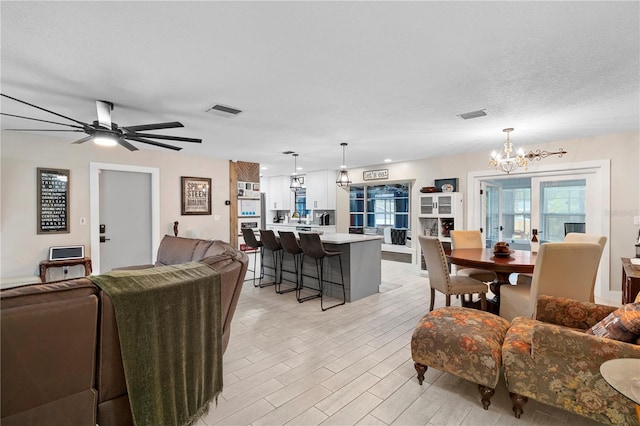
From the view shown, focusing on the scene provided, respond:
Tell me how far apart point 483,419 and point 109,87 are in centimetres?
385

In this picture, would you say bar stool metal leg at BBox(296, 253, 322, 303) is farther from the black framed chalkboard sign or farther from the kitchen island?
the black framed chalkboard sign

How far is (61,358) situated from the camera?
1.25 m

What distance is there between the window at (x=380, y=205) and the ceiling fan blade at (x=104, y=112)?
5832mm

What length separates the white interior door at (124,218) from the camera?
5.01 metres

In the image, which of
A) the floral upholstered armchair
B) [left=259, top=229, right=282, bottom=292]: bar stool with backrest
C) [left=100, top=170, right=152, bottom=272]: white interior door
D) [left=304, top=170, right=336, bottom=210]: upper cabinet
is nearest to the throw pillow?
the floral upholstered armchair

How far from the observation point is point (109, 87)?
Result: 8.73ft

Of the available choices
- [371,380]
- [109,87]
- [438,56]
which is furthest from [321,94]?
[371,380]

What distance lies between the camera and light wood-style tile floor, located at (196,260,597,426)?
6.27 ft

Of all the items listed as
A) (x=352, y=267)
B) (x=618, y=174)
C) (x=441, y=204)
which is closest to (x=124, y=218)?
(x=352, y=267)

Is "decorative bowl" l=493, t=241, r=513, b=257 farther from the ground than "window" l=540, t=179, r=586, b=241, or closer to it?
closer to it

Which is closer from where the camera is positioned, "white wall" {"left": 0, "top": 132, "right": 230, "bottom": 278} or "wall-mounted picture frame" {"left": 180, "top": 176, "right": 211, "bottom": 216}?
"white wall" {"left": 0, "top": 132, "right": 230, "bottom": 278}

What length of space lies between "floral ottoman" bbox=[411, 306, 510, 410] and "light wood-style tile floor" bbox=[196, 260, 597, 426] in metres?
0.19

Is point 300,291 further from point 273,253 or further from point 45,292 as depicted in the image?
point 45,292

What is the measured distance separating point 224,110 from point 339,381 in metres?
2.86
